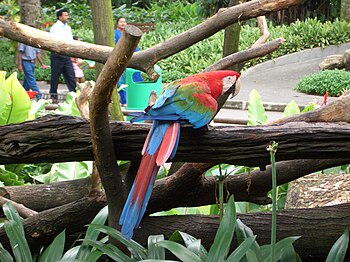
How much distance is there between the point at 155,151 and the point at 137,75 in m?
7.63

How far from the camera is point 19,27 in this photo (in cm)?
382

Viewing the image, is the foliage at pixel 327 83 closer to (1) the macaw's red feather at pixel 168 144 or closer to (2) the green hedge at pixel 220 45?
(2) the green hedge at pixel 220 45

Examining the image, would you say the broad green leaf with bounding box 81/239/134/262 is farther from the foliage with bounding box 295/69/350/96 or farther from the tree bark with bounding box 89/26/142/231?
the foliage with bounding box 295/69/350/96

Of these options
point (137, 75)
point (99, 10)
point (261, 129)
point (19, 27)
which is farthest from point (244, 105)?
point (261, 129)

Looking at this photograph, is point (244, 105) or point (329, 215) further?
point (244, 105)

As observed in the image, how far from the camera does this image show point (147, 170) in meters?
2.60

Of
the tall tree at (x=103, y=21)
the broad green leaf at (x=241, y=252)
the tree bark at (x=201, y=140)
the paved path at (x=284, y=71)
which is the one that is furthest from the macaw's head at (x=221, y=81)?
the paved path at (x=284, y=71)

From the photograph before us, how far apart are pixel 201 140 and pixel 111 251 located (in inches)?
26.6

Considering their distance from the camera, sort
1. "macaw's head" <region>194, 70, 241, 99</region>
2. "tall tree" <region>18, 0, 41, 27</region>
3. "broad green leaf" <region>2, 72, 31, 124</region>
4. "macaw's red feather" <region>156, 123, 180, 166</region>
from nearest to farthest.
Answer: "macaw's red feather" <region>156, 123, 180, 166</region> → "macaw's head" <region>194, 70, 241, 99</region> → "broad green leaf" <region>2, 72, 31, 124</region> → "tall tree" <region>18, 0, 41, 27</region>

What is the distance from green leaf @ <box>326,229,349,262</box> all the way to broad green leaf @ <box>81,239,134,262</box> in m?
0.90

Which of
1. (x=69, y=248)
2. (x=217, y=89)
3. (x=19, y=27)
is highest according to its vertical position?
(x=19, y=27)

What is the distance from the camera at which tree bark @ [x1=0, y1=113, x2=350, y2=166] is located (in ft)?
9.04

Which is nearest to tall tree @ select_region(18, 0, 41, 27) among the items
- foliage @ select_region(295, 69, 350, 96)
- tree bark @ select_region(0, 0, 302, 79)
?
foliage @ select_region(295, 69, 350, 96)

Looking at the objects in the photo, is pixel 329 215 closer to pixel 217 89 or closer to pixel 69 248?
pixel 217 89
